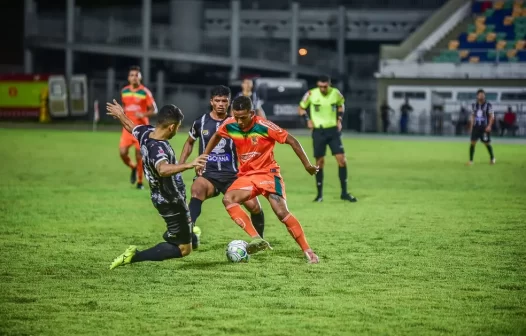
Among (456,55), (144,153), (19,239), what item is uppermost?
(456,55)

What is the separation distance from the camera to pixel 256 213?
1007 cm

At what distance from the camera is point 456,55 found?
46.9 meters

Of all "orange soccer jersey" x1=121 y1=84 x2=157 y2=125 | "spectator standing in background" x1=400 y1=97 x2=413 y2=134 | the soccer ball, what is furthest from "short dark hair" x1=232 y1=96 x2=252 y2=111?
"spectator standing in background" x1=400 y1=97 x2=413 y2=134

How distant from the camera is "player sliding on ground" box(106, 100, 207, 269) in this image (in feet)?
26.9

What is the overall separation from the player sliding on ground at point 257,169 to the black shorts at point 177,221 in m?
0.73

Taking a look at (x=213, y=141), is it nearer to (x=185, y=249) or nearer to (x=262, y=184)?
(x=262, y=184)

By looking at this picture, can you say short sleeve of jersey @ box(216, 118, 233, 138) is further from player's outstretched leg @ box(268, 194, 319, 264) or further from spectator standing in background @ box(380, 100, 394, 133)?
spectator standing in background @ box(380, 100, 394, 133)

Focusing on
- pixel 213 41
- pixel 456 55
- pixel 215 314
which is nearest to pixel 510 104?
pixel 456 55

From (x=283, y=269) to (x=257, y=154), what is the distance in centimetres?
132

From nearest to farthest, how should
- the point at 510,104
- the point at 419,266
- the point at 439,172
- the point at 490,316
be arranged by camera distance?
the point at 490,316 < the point at 419,266 < the point at 439,172 < the point at 510,104

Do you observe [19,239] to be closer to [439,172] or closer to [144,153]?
[144,153]

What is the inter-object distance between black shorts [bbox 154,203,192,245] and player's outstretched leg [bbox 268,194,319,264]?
0.96 meters

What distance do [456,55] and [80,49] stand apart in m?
22.0

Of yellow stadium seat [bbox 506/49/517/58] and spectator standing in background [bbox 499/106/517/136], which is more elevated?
yellow stadium seat [bbox 506/49/517/58]
